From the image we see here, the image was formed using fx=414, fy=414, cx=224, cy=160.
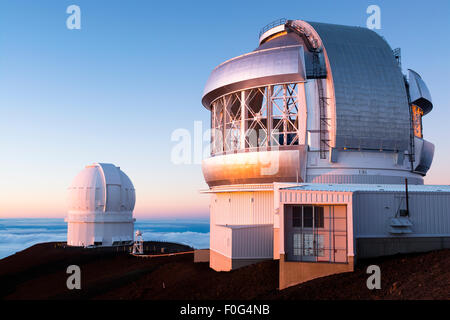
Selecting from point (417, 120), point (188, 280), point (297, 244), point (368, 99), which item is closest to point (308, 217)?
point (297, 244)

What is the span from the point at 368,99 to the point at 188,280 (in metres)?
12.5

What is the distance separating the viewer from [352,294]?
12.0 meters

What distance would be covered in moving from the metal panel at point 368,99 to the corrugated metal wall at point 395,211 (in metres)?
4.30

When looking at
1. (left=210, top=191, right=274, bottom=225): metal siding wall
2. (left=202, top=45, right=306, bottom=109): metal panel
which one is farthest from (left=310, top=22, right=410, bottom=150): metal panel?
(left=210, top=191, right=274, bottom=225): metal siding wall

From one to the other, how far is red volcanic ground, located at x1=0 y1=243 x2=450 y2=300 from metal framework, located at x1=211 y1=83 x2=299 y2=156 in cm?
700

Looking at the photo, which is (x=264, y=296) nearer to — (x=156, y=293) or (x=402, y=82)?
(x=156, y=293)

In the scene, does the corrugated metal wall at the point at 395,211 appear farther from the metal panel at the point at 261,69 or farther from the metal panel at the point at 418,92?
the metal panel at the point at 261,69

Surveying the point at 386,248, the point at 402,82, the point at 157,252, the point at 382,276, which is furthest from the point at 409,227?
the point at 157,252

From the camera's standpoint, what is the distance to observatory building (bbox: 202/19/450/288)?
660 inches

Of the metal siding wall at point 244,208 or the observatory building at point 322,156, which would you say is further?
the metal siding wall at point 244,208

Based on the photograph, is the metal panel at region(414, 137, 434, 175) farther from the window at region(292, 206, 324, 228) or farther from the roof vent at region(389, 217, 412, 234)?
the window at region(292, 206, 324, 228)

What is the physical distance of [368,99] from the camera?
20688 mm

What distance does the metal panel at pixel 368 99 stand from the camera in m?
20.6

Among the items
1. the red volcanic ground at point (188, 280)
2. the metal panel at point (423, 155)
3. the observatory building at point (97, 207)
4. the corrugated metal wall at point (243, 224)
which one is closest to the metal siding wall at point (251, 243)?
the corrugated metal wall at point (243, 224)
